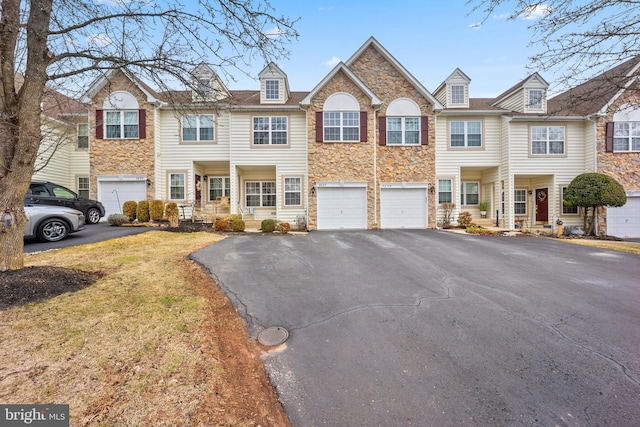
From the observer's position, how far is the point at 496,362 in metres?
2.89

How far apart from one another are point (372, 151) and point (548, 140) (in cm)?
1044

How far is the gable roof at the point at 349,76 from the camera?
44.7 feet

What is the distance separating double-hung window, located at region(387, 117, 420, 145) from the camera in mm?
14281

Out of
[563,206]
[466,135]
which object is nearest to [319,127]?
[466,135]

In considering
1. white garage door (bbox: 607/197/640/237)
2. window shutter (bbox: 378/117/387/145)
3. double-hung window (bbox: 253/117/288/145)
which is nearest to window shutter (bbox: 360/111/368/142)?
window shutter (bbox: 378/117/387/145)

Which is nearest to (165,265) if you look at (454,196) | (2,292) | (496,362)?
(2,292)

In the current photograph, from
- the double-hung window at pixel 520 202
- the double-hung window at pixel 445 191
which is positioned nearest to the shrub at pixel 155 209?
the double-hung window at pixel 445 191

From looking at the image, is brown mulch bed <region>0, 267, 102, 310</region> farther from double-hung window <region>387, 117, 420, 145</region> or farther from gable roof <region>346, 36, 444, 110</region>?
gable roof <region>346, 36, 444, 110</region>

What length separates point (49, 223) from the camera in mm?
8367

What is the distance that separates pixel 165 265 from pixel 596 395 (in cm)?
712

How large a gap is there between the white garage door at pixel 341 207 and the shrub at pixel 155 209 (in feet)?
26.1

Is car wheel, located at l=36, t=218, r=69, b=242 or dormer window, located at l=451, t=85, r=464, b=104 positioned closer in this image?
car wheel, located at l=36, t=218, r=69, b=242

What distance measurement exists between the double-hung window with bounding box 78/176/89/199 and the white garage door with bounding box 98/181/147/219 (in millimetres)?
2451

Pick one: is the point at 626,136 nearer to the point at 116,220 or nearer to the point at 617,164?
the point at 617,164
